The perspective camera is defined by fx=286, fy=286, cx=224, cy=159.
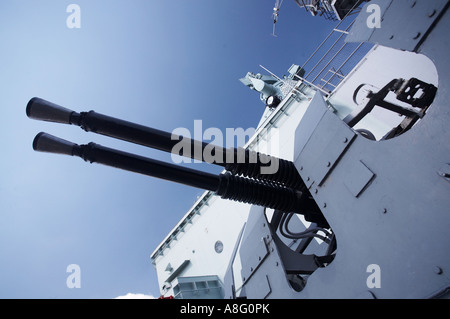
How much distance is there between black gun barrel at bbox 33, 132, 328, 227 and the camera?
2324 mm

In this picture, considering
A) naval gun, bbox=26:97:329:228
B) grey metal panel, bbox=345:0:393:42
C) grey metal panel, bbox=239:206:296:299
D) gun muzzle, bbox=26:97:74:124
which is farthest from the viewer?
grey metal panel, bbox=239:206:296:299

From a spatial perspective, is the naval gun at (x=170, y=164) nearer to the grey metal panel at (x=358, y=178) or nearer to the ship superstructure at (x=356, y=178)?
the ship superstructure at (x=356, y=178)

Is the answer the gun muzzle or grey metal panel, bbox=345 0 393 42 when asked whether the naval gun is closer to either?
the gun muzzle

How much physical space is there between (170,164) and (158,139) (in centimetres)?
29

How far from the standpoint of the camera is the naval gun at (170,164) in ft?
7.57

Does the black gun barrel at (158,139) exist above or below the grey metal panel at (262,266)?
above

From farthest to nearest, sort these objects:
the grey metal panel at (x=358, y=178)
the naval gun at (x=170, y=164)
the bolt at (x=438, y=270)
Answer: the naval gun at (x=170, y=164) → the grey metal panel at (x=358, y=178) → the bolt at (x=438, y=270)

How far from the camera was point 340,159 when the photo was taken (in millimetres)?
2125
